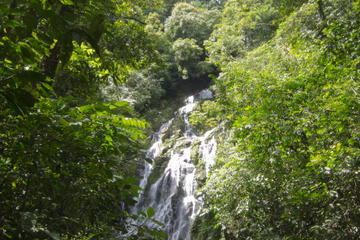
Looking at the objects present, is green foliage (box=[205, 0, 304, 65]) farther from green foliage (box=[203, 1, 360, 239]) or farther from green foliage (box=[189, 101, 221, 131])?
green foliage (box=[203, 1, 360, 239])

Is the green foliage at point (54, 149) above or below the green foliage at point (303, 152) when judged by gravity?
below

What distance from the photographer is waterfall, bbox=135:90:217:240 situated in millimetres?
10320

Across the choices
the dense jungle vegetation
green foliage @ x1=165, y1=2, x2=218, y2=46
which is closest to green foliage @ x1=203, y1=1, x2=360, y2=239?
the dense jungle vegetation

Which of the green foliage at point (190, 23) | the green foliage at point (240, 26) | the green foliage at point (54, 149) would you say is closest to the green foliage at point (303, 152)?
the green foliage at point (54, 149)

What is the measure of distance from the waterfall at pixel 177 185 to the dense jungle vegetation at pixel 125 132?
1.42 meters

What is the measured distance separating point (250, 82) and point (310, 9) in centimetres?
349

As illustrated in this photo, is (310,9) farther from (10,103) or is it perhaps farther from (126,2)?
(10,103)

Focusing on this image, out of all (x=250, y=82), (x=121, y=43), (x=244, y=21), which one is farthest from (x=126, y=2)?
(x=244, y=21)

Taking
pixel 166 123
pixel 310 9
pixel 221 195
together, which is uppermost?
pixel 166 123

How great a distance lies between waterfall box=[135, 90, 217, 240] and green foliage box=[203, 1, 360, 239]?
153 inches

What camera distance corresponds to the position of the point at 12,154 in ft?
4.47

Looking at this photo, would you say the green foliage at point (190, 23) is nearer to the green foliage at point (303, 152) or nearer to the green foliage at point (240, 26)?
the green foliage at point (240, 26)

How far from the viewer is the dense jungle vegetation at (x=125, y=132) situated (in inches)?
44.8

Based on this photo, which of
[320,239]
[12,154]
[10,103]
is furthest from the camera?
[320,239]
